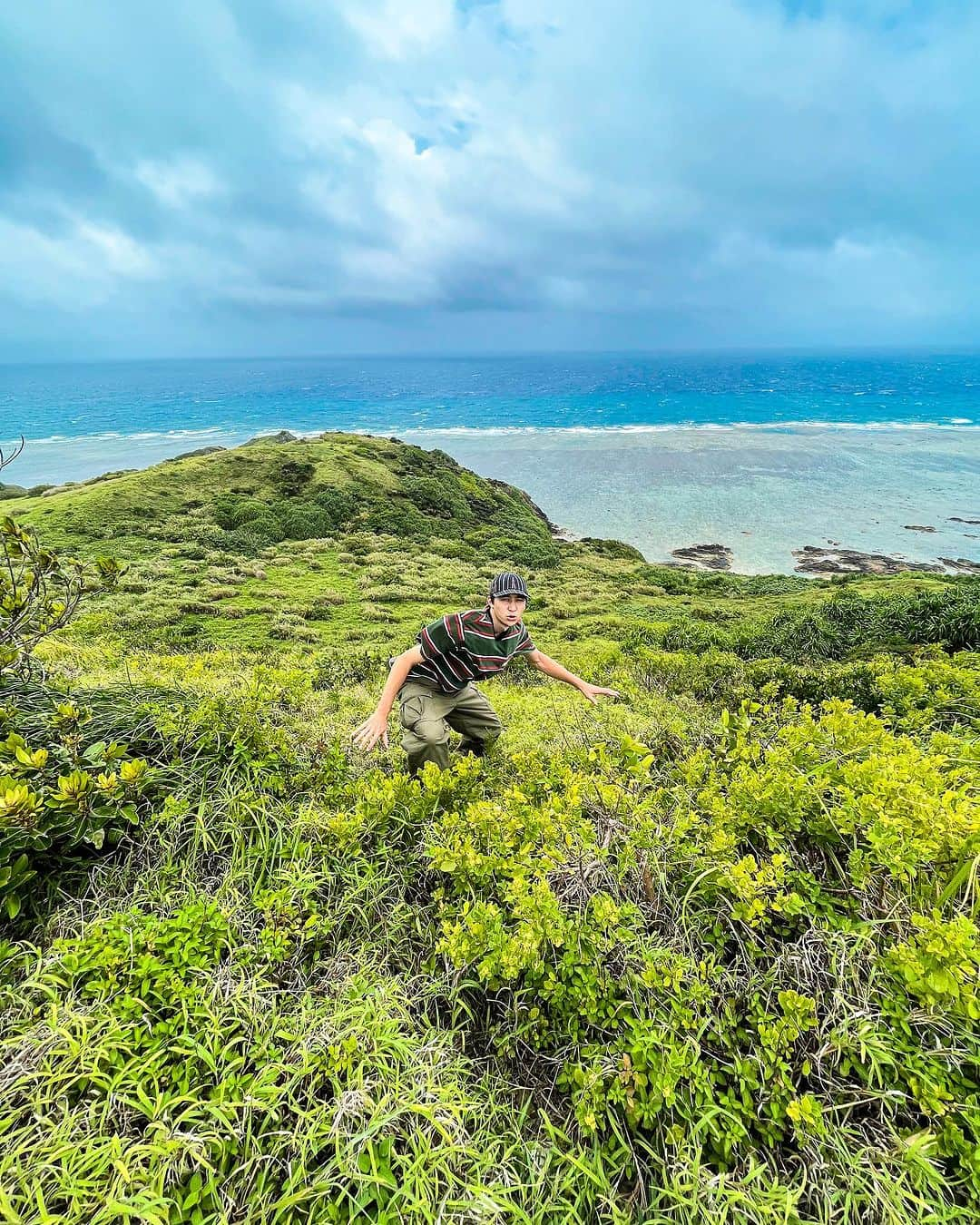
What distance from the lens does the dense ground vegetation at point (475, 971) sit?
6.29 ft

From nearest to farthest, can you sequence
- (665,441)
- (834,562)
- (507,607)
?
(507,607) → (834,562) → (665,441)

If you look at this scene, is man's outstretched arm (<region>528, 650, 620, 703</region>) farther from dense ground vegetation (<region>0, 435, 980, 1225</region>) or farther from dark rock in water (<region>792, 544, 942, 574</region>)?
dark rock in water (<region>792, 544, 942, 574</region>)

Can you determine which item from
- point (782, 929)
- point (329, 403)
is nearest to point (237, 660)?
point (782, 929)

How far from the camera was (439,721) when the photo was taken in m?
4.31

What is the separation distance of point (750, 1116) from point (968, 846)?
1.48m

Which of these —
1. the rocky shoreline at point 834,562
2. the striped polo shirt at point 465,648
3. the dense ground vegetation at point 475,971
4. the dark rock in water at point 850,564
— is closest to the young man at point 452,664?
the striped polo shirt at point 465,648

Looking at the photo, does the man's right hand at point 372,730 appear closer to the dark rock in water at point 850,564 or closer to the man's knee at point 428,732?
the man's knee at point 428,732

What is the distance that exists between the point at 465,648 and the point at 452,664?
8.0 inches

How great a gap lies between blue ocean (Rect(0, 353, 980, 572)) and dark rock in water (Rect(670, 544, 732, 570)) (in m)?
0.79

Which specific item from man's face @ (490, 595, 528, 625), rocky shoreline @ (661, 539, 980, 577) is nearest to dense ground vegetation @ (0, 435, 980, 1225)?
man's face @ (490, 595, 528, 625)

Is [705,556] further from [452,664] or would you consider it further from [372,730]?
[372,730]

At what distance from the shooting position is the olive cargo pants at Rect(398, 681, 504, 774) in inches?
165

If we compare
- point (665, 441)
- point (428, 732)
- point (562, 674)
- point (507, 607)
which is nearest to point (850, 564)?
point (562, 674)

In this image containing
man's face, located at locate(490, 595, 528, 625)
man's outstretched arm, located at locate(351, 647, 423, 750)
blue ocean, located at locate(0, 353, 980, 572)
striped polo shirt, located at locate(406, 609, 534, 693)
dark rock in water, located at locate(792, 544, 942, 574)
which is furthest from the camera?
blue ocean, located at locate(0, 353, 980, 572)
